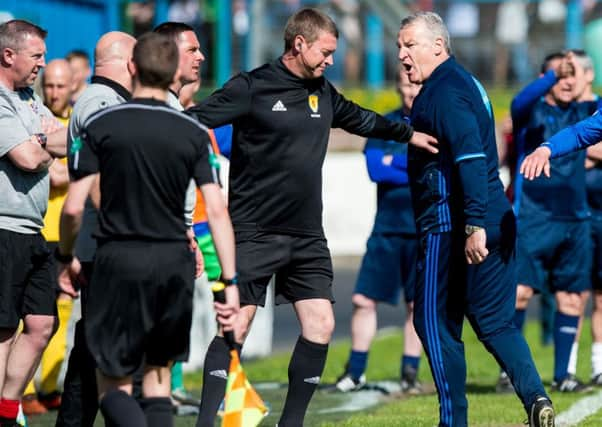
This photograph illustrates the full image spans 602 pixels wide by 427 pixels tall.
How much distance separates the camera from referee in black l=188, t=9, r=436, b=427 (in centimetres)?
758

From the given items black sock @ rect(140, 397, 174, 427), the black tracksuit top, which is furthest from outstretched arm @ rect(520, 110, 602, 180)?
black sock @ rect(140, 397, 174, 427)

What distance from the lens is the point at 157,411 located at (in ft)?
20.8

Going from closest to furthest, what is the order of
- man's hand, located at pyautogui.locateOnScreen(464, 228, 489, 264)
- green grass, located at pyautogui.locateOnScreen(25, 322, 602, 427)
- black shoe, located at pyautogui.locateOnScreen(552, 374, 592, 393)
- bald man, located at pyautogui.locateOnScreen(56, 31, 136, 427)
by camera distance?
bald man, located at pyautogui.locateOnScreen(56, 31, 136, 427) < man's hand, located at pyautogui.locateOnScreen(464, 228, 489, 264) < green grass, located at pyautogui.locateOnScreen(25, 322, 602, 427) < black shoe, located at pyautogui.locateOnScreen(552, 374, 592, 393)

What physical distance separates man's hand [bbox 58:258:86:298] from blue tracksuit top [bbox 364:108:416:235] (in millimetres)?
4014

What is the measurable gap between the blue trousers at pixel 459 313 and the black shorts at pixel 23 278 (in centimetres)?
207

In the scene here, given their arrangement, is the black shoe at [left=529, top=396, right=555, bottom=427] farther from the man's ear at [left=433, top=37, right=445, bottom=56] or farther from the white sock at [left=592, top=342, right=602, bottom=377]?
the white sock at [left=592, top=342, right=602, bottom=377]

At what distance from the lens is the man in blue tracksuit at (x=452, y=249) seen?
7570 millimetres

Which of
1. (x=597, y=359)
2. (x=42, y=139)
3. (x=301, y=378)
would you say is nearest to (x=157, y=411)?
(x=301, y=378)

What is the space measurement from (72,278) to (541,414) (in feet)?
8.67

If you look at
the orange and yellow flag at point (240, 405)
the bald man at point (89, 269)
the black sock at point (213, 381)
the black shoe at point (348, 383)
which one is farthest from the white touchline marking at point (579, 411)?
the bald man at point (89, 269)

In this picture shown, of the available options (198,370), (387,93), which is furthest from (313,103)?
(387,93)

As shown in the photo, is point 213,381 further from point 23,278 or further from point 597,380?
point 597,380

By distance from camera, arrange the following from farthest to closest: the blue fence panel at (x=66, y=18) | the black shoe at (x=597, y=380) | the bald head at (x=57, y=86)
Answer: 1. the blue fence panel at (x=66, y=18)
2. the black shoe at (x=597, y=380)
3. the bald head at (x=57, y=86)

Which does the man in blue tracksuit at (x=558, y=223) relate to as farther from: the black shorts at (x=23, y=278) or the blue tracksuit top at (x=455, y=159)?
the black shorts at (x=23, y=278)
